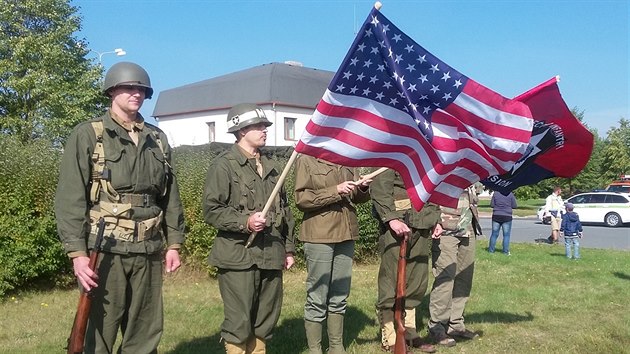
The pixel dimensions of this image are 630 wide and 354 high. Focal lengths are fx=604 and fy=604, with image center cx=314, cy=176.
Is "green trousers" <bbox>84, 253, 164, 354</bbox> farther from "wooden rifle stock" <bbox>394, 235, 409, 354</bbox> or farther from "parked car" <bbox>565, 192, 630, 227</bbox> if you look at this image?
"parked car" <bbox>565, 192, 630, 227</bbox>

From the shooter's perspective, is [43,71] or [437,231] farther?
[43,71]

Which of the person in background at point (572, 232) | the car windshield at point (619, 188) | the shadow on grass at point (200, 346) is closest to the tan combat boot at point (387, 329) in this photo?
the shadow on grass at point (200, 346)

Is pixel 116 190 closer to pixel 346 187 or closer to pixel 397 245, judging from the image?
pixel 346 187

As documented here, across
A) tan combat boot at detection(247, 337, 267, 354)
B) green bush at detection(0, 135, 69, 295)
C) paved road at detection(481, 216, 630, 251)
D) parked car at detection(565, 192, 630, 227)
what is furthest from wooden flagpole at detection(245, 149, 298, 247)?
parked car at detection(565, 192, 630, 227)

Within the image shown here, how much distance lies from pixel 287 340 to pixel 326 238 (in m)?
1.64

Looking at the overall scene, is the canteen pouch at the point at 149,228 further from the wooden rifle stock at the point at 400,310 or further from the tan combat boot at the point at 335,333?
the tan combat boot at the point at 335,333

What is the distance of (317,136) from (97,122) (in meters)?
1.63

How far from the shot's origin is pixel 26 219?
28.5 ft

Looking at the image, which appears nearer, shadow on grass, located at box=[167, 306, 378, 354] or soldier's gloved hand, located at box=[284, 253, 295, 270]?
soldier's gloved hand, located at box=[284, 253, 295, 270]

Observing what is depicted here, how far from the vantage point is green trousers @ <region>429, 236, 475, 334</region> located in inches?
261

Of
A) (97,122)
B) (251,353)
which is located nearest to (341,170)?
(251,353)

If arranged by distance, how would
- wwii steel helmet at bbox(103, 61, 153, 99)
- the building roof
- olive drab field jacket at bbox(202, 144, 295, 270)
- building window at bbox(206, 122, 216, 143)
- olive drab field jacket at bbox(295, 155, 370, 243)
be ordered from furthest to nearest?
building window at bbox(206, 122, 216, 143)
the building roof
olive drab field jacket at bbox(295, 155, 370, 243)
olive drab field jacket at bbox(202, 144, 295, 270)
wwii steel helmet at bbox(103, 61, 153, 99)

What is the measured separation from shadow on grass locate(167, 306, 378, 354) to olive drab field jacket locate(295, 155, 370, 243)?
55.1 inches

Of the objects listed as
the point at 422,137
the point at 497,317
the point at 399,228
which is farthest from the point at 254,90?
the point at 422,137
